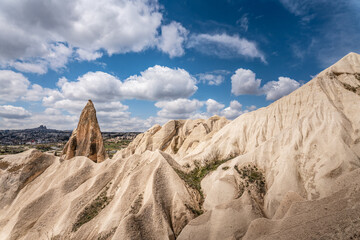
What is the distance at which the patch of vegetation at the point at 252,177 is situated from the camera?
20.2m

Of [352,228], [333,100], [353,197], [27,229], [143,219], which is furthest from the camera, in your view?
[333,100]

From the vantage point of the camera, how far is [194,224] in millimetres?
16422

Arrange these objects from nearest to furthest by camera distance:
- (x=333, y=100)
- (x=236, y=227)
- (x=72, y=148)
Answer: (x=236, y=227) < (x=333, y=100) < (x=72, y=148)

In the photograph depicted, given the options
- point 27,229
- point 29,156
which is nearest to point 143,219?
point 27,229

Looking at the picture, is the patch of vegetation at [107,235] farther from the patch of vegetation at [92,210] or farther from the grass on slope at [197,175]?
the grass on slope at [197,175]

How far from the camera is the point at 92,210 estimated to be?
20.2 m

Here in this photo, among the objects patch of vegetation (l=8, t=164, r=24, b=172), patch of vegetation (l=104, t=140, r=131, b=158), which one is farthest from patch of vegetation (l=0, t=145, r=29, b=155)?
patch of vegetation (l=8, t=164, r=24, b=172)

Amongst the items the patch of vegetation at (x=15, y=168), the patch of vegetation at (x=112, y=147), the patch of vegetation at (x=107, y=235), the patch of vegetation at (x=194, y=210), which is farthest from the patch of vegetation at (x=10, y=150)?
the patch of vegetation at (x=194, y=210)

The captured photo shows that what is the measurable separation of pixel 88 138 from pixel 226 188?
29.3m

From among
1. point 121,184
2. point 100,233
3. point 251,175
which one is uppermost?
point 251,175

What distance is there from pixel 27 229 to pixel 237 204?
2176 cm

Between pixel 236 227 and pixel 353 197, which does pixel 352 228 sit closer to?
pixel 353 197

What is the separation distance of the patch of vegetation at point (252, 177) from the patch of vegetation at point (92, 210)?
48.8ft

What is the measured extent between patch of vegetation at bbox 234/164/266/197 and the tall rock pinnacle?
92.0ft
